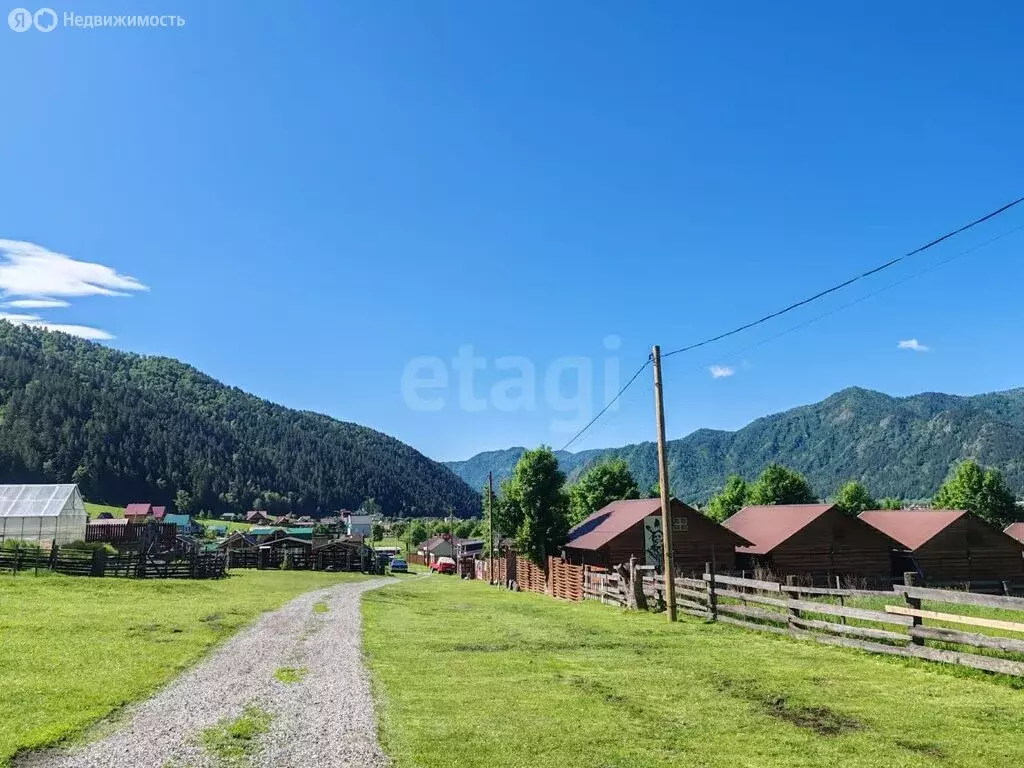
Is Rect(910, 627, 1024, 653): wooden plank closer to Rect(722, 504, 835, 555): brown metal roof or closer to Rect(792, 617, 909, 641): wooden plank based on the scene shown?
Rect(792, 617, 909, 641): wooden plank

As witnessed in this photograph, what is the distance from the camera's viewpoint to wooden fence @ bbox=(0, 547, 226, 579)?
134ft

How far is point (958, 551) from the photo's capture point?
49.3 metres

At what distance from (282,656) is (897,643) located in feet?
44.0

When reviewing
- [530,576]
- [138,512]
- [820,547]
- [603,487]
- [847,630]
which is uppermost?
[603,487]

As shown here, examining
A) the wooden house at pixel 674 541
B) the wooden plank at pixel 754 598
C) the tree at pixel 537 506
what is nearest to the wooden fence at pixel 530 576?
the tree at pixel 537 506

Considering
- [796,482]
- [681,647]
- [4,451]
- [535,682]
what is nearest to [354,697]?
[535,682]

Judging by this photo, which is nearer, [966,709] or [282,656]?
[966,709]

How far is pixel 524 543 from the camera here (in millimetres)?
49812

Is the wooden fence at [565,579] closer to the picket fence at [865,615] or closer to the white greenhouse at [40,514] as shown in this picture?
the picket fence at [865,615]

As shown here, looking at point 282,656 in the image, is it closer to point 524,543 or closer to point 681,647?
point 681,647

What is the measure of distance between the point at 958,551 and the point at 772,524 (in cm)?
1335

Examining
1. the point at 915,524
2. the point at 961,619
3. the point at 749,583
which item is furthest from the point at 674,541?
the point at 961,619

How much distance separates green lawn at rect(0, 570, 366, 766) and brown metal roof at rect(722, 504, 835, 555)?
27.7 metres

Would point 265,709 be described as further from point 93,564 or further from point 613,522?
point 93,564
